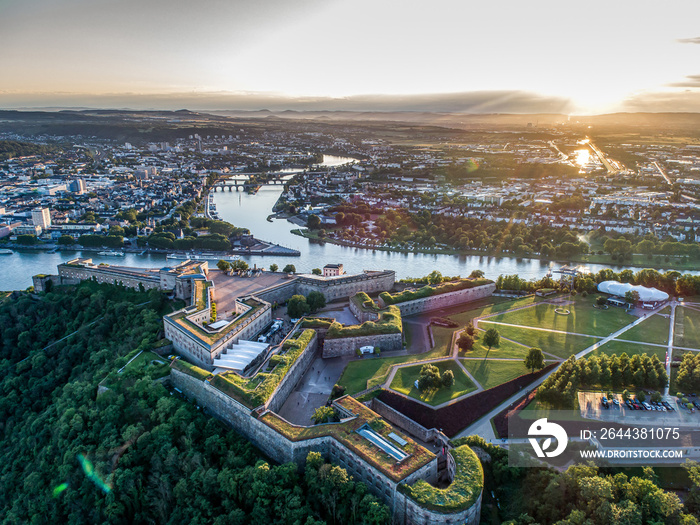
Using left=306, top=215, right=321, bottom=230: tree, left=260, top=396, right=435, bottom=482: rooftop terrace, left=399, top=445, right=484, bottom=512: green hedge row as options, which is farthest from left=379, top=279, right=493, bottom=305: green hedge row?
left=306, top=215, right=321, bottom=230: tree

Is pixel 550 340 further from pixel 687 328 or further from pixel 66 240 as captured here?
pixel 66 240

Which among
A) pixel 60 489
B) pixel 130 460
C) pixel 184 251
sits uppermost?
pixel 130 460

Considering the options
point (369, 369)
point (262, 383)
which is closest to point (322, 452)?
point (262, 383)

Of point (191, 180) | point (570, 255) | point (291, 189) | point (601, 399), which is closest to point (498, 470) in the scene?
point (601, 399)

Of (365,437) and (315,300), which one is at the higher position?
(365,437)

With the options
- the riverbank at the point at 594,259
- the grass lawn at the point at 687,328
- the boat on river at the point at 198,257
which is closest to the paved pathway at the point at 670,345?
the grass lawn at the point at 687,328

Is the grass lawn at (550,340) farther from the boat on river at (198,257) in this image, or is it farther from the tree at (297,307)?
the boat on river at (198,257)

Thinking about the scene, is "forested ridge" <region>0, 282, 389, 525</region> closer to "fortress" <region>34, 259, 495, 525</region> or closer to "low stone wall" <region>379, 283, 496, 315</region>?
"fortress" <region>34, 259, 495, 525</region>
